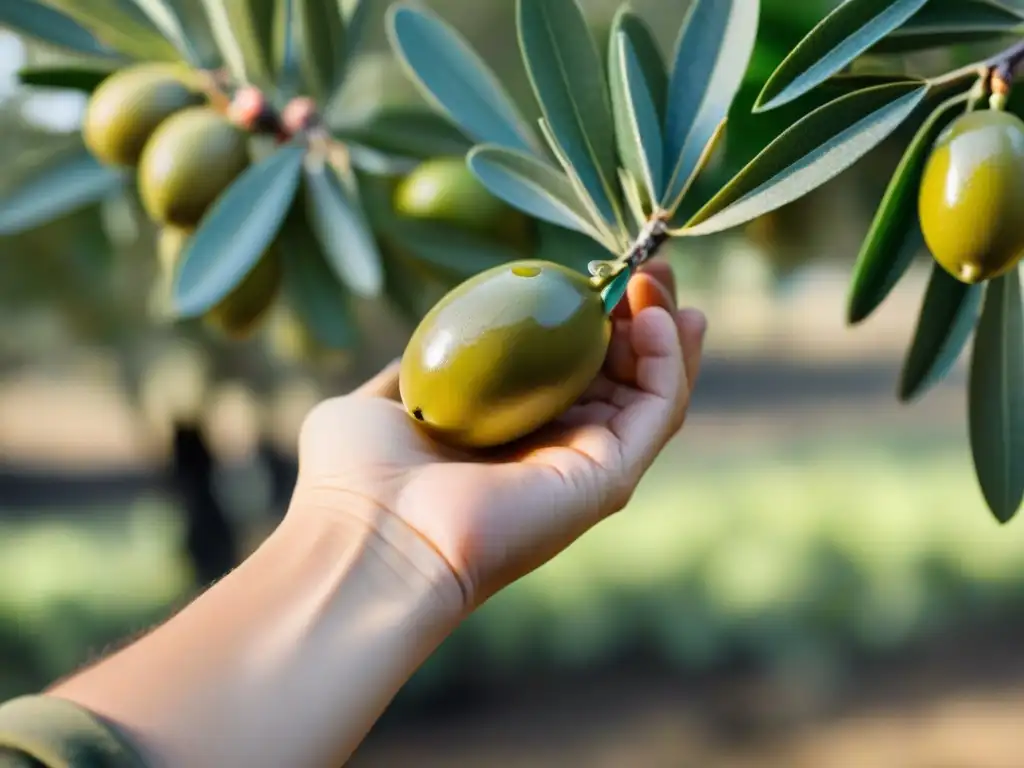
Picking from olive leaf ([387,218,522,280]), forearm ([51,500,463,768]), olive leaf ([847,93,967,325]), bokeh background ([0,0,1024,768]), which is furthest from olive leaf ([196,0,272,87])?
bokeh background ([0,0,1024,768])

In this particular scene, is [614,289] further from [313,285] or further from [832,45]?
[313,285]

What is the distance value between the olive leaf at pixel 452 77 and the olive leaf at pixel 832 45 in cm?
26

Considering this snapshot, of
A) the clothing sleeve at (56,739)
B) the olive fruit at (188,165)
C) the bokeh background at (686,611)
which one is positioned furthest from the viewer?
the bokeh background at (686,611)

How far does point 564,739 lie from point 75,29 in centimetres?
268

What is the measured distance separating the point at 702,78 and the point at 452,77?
0.20 m

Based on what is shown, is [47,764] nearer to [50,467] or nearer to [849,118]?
[849,118]

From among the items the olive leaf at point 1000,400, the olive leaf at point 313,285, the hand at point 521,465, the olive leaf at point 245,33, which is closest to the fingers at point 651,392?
the hand at point 521,465

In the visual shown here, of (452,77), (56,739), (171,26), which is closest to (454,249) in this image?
(452,77)

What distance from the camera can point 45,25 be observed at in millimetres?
840

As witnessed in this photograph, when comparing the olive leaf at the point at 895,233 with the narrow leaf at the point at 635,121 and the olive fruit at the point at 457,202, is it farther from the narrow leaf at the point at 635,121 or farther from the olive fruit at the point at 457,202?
the olive fruit at the point at 457,202

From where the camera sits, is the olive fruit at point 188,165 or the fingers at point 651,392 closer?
the fingers at point 651,392

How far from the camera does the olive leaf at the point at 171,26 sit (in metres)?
0.86

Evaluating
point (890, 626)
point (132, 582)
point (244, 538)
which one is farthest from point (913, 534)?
point (132, 582)

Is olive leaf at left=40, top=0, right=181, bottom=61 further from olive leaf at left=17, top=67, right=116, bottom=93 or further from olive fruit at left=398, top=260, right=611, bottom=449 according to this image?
olive fruit at left=398, top=260, right=611, bottom=449
